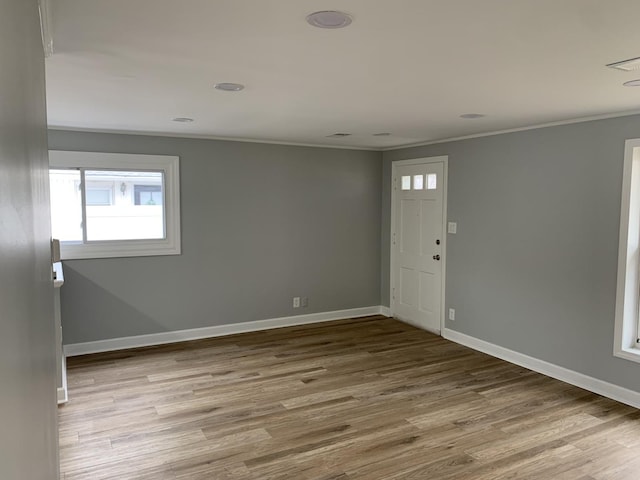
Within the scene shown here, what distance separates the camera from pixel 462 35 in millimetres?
1985

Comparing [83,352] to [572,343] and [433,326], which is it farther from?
[572,343]

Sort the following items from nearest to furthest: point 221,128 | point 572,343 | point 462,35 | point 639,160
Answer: point 462,35 < point 639,160 < point 572,343 < point 221,128

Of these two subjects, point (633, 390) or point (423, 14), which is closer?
point (423, 14)

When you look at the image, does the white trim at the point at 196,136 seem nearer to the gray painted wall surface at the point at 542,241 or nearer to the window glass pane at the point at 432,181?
the window glass pane at the point at 432,181

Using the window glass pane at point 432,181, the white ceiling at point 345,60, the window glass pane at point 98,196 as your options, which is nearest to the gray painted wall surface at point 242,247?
the window glass pane at point 98,196

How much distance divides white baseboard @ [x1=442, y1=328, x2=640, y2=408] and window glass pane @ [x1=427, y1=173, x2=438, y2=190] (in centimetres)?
170

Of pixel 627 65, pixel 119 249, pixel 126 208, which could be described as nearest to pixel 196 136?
pixel 126 208

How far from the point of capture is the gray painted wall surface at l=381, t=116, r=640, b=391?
3.83 metres

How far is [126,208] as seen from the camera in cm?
505

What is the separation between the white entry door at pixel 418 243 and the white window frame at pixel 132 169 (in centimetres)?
283

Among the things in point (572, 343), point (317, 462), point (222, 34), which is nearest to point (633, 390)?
point (572, 343)

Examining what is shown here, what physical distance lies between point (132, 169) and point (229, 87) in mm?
2520

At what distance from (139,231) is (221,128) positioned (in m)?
1.48

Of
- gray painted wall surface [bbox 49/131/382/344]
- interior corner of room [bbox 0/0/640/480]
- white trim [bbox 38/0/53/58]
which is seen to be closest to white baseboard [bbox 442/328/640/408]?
interior corner of room [bbox 0/0/640/480]
